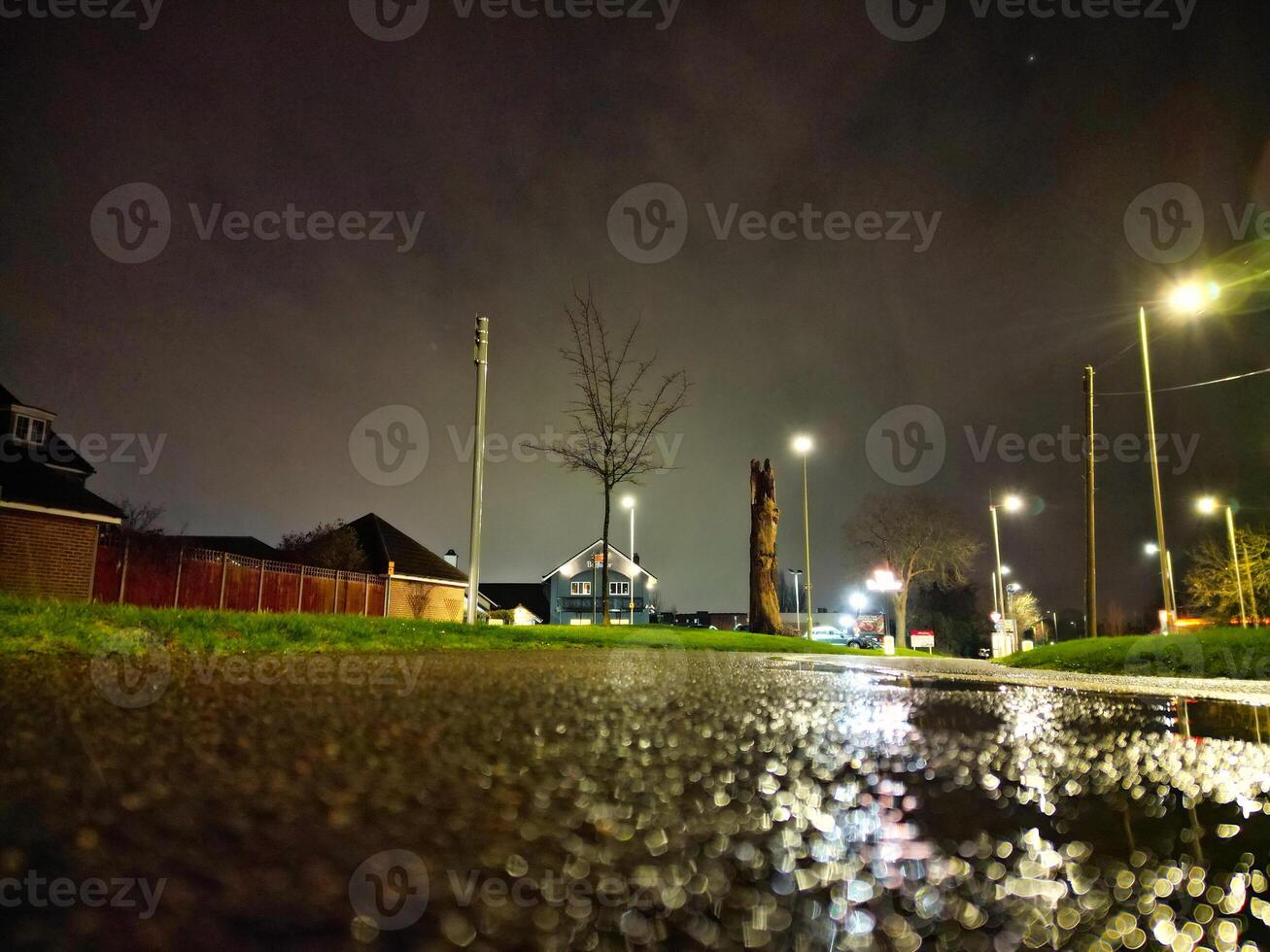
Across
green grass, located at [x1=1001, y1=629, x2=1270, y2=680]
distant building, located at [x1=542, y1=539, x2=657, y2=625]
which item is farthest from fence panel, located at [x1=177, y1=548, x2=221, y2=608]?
distant building, located at [x1=542, y1=539, x2=657, y2=625]

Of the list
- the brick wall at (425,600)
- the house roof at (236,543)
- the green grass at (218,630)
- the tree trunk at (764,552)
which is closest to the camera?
the green grass at (218,630)

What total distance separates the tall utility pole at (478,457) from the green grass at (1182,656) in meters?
12.0

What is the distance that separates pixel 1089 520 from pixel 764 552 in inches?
441

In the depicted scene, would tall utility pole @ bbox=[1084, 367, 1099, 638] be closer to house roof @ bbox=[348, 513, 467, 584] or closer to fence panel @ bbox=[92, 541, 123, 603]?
fence panel @ bbox=[92, 541, 123, 603]

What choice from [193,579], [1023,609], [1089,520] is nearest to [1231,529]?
[1089,520]

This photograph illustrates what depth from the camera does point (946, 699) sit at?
4453mm

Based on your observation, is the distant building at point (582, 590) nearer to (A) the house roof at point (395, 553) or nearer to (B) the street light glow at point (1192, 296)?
(A) the house roof at point (395, 553)

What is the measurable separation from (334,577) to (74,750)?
30.7m

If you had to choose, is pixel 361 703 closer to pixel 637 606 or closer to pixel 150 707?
pixel 150 707

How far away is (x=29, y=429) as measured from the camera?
26062mm

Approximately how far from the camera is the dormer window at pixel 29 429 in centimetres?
2556

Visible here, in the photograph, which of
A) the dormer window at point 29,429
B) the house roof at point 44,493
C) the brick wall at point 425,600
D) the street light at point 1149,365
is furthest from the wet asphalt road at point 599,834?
the brick wall at point 425,600

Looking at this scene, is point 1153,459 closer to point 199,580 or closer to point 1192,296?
point 1192,296

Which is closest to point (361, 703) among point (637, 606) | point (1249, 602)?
point (1249, 602)
